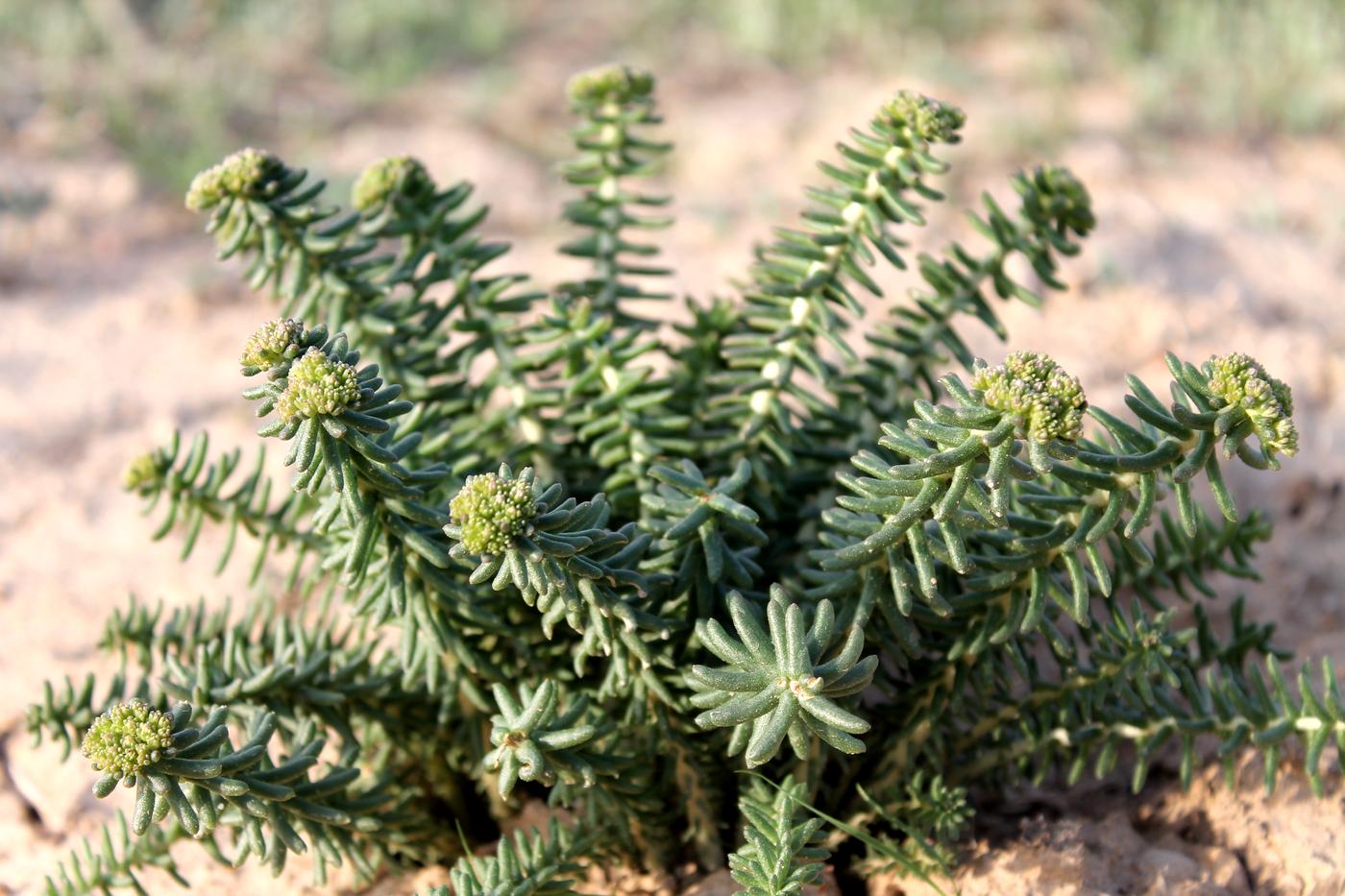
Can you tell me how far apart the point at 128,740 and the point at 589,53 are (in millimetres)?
5653

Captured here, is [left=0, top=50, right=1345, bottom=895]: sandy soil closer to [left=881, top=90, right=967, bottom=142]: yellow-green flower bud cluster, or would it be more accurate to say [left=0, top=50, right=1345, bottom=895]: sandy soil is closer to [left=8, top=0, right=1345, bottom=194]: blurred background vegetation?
[left=8, top=0, right=1345, bottom=194]: blurred background vegetation

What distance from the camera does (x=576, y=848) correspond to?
2.23 m

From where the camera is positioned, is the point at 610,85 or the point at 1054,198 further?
the point at 610,85

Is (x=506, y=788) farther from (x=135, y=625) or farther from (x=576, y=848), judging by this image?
(x=135, y=625)

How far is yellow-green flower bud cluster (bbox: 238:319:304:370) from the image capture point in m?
1.88

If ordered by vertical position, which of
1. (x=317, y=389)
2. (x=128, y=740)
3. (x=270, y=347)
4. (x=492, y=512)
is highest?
(x=270, y=347)

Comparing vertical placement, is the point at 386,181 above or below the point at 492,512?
above

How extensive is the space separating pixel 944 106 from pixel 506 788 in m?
1.43

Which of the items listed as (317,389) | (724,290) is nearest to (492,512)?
(317,389)

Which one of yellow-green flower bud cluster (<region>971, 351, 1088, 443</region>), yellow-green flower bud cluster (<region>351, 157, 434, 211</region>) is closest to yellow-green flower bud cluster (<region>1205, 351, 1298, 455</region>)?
yellow-green flower bud cluster (<region>971, 351, 1088, 443</region>)

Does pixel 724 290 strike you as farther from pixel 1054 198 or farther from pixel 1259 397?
pixel 1259 397

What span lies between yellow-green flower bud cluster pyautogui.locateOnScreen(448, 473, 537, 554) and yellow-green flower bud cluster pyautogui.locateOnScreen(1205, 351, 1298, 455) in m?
1.01

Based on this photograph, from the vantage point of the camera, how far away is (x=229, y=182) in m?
2.31

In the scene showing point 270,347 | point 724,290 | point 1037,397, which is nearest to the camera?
point 1037,397
